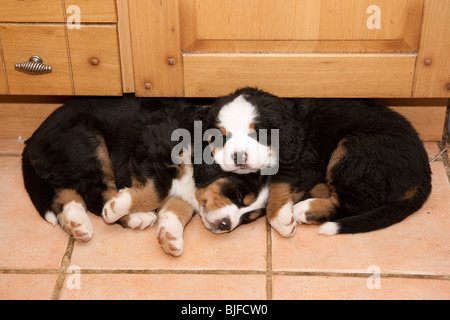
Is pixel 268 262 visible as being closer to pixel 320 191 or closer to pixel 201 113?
pixel 320 191

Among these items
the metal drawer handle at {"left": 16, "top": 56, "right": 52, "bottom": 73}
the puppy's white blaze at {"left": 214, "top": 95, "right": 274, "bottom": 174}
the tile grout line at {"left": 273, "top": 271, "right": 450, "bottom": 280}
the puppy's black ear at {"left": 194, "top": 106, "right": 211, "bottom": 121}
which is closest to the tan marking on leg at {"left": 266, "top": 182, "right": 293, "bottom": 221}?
the puppy's white blaze at {"left": 214, "top": 95, "right": 274, "bottom": 174}

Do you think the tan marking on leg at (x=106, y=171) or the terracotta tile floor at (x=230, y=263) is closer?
the terracotta tile floor at (x=230, y=263)

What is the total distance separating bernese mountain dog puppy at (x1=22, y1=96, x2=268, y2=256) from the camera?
6.76 ft

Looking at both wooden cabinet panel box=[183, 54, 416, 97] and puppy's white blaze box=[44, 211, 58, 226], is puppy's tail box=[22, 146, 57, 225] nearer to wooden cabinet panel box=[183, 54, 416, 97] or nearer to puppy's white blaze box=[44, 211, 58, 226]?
puppy's white blaze box=[44, 211, 58, 226]

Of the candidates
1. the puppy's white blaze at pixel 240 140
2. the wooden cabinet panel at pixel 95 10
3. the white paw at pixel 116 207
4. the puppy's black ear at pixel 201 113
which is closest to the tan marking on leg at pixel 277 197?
the puppy's white blaze at pixel 240 140

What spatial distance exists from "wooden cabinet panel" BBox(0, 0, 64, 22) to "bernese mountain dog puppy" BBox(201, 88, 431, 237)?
28.5 inches

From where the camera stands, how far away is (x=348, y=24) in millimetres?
2152

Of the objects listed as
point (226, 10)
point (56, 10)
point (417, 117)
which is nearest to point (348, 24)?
point (226, 10)

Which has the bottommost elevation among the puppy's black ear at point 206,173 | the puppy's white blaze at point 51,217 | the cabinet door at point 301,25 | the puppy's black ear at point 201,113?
the puppy's white blaze at point 51,217

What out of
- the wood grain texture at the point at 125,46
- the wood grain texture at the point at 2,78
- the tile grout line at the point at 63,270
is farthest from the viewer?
the wood grain texture at the point at 2,78

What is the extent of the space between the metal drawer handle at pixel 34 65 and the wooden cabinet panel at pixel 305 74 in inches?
22.7

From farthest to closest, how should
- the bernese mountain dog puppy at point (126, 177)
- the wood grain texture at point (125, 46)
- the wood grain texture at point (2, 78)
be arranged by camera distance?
the wood grain texture at point (2, 78) → the wood grain texture at point (125, 46) → the bernese mountain dog puppy at point (126, 177)

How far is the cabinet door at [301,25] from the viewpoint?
212 cm

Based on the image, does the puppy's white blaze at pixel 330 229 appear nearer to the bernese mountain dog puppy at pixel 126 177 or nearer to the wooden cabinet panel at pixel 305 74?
the bernese mountain dog puppy at pixel 126 177
